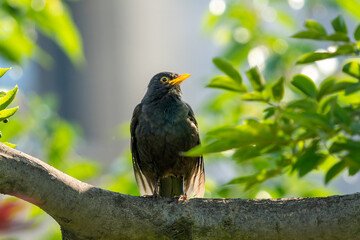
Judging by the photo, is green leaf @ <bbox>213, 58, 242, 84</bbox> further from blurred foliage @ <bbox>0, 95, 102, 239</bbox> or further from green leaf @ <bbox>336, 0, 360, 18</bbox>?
green leaf @ <bbox>336, 0, 360, 18</bbox>

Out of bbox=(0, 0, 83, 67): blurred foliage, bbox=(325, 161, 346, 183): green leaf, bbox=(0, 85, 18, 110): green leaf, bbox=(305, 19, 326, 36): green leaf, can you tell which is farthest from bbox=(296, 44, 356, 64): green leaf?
bbox=(0, 0, 83, 67): blurred foliage

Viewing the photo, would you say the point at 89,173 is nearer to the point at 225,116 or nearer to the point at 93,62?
the point at 225,116

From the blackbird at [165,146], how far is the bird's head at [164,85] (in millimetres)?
41

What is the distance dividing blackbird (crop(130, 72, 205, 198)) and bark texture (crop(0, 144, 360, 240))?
1.24 m

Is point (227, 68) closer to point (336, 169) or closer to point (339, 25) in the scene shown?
point (339, 25)

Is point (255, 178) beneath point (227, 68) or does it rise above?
beneath

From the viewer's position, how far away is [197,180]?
366 cm

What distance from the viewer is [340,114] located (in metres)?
1.91

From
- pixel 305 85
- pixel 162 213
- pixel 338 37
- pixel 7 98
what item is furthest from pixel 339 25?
pixel 7 98

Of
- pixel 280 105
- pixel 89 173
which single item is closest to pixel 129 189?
pixel 89 173

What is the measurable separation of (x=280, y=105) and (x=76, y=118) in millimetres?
6045

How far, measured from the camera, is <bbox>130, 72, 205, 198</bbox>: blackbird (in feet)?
11.7

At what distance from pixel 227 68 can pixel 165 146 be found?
1535 millimetres

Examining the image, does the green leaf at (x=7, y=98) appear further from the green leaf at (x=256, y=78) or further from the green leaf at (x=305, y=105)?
the green leaf at (x=305, y=105)
